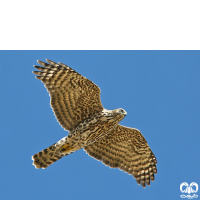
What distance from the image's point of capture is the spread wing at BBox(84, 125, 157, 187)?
1265 centimetres

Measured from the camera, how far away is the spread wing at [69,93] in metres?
11.7

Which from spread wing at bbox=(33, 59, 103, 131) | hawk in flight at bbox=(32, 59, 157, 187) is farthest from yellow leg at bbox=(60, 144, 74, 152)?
spread wing at bbox=(33, 59, 103, 131)

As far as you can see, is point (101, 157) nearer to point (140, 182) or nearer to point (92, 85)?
point (140, 182)

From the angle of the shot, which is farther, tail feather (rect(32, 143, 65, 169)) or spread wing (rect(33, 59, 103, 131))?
tail feather (rect(32, 143, 65, 169))

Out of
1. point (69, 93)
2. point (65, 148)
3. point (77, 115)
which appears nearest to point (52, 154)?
point (65, 148)

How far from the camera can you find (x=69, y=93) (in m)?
12.0

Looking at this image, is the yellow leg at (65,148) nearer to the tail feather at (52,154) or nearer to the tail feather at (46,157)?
the tail feather at (52,154)

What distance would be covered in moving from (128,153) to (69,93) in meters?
2.85

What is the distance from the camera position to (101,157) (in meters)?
12.7

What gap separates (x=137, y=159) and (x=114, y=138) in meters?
Answer: 1.06

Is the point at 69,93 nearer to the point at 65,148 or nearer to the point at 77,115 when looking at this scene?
the point at 77,115

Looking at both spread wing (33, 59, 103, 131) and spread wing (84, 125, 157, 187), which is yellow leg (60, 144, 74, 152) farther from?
spread wing (84, 125, 157, 187)

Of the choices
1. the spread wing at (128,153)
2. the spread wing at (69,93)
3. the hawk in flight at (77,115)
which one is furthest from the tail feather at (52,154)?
the spread wing at (128,153)

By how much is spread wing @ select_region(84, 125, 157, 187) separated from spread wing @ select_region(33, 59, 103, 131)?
3.69 feet
